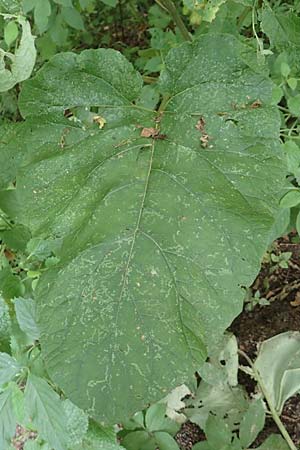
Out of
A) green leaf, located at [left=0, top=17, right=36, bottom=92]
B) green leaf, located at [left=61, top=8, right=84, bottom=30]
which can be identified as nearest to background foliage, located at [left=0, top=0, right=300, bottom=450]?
green leaf, located at [left=0, top=17, right=36, bottom=92]

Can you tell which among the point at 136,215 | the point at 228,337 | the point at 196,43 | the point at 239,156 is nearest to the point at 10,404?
the point at 136,215

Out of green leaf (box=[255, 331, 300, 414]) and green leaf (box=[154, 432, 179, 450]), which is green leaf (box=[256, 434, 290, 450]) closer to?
green leaf (box=[255, 331, 300, 414])

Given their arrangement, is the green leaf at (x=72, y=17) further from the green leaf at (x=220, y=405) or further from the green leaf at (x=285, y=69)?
the green leaf at (x=220, y=405)

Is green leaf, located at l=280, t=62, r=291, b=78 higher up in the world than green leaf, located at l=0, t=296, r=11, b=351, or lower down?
higher up

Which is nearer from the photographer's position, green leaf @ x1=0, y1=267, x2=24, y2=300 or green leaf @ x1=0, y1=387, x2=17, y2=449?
green leaf @ x1=0, y1=387, x2=17, y2=449

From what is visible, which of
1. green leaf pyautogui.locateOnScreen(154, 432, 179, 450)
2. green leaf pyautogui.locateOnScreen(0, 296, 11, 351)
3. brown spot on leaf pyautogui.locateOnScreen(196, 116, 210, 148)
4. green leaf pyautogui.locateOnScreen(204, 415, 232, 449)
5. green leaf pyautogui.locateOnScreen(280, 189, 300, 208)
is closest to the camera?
brown spot on leaf pyautogui.locateOnScreen(196, 116, 210, 148)

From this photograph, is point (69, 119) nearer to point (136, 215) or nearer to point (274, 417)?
point (136, 215)
